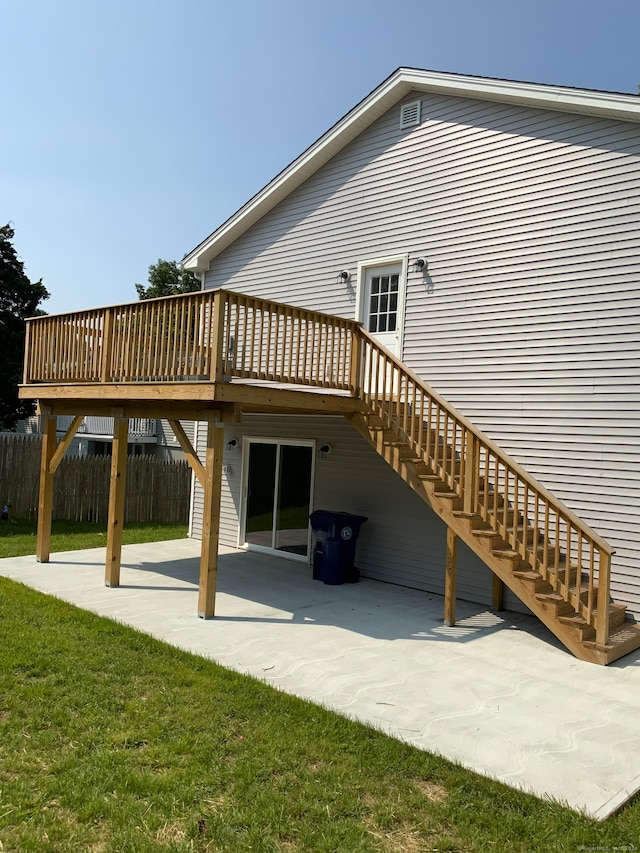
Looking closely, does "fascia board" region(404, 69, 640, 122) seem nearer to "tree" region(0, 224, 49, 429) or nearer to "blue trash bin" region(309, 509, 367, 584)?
"blue trash bin" region(309, 509, 367, 584)

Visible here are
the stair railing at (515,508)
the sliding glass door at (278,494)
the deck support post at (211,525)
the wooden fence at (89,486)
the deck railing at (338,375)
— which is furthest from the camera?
the wooden fence at (89,486)

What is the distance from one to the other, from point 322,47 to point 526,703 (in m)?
9.77

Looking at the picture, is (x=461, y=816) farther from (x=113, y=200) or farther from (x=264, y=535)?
(x=113, y=200)

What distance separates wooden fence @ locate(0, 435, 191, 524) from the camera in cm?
1379

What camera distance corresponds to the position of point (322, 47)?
10180 mm

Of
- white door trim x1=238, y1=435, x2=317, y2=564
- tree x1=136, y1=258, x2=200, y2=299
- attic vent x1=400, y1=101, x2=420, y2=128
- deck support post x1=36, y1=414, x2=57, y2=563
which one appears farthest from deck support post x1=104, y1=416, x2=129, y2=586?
tree x1=136, y1=258, x2=200, y2=299

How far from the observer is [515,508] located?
6383mm

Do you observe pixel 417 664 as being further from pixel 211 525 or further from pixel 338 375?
pixel 338 375

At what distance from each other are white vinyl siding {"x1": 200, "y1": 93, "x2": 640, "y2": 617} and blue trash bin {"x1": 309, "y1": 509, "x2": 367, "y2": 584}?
2.64 feet

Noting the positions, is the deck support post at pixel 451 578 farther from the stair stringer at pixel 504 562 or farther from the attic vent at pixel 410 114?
the attic vent at pixel 410 114

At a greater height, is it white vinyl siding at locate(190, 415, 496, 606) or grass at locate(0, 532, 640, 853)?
white vinyl siding at locate(190, 415, 496, 606)

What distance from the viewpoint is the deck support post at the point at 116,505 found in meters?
8.10

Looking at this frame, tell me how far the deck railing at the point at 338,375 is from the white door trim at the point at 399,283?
0.87 meters

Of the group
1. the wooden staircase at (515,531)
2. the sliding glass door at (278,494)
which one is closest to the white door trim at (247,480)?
the sliding glass door at (278,494)
